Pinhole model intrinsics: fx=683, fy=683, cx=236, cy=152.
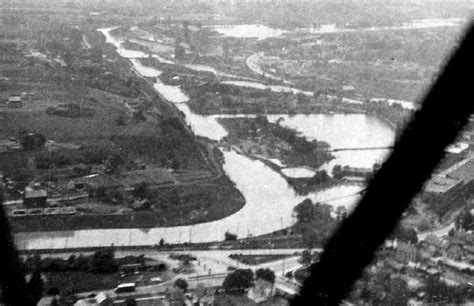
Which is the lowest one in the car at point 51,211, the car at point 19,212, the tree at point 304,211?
the car at point 51,211

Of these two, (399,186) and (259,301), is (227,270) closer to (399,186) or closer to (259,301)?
(259,301)

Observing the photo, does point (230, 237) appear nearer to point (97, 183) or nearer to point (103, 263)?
point (103, 263)

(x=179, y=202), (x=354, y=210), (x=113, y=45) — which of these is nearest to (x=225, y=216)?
(x=179, y=202)

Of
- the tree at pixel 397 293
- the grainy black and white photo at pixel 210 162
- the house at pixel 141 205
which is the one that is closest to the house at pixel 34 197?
the grainy black and white photo at pixel 210 162

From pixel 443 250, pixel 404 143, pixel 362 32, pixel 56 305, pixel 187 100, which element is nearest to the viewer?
pixel 404 143

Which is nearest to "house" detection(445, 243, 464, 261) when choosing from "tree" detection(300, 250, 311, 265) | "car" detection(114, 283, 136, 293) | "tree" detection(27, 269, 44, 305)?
"tree" detection(300, 250, 311, 265)

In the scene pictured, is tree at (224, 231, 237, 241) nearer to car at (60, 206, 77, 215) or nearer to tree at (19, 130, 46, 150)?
car at (60, 206, 77, 215)

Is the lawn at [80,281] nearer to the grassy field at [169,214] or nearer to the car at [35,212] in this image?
the grassy field at [169,214]
